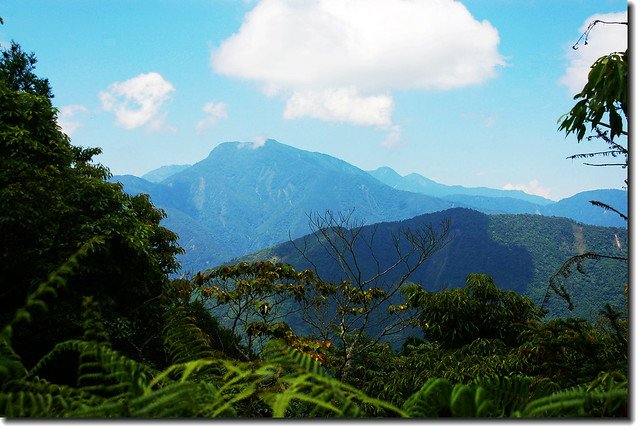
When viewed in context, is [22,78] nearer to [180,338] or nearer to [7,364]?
[180,338]

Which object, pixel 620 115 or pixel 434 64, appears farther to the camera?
pixel 434 64

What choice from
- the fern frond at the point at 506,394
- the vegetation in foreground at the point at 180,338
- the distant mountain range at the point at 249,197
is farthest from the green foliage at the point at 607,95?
the fern frond at the point at 506,394

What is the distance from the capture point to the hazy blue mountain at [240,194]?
992 cm

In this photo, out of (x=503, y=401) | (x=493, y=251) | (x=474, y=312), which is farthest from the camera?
(x=493, y=251)

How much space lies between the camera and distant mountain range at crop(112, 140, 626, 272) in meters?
4.81

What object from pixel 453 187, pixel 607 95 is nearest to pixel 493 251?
pixel 453 187

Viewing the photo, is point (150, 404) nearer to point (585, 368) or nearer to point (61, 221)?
point (585, 368)

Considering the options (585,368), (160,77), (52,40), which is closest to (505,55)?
(585,368)

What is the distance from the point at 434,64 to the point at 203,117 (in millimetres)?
1161

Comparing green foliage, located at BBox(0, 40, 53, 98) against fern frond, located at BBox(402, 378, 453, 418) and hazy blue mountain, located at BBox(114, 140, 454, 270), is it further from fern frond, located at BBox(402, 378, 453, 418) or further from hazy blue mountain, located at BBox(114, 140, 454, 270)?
fern frond, located at BBox(402, 378, 453, 418)

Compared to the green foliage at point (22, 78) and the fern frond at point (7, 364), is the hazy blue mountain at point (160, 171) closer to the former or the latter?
the green foliage at point (22, 78)

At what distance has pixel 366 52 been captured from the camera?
235cm

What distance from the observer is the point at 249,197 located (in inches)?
1110

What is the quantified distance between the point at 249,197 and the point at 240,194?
10.7ft
